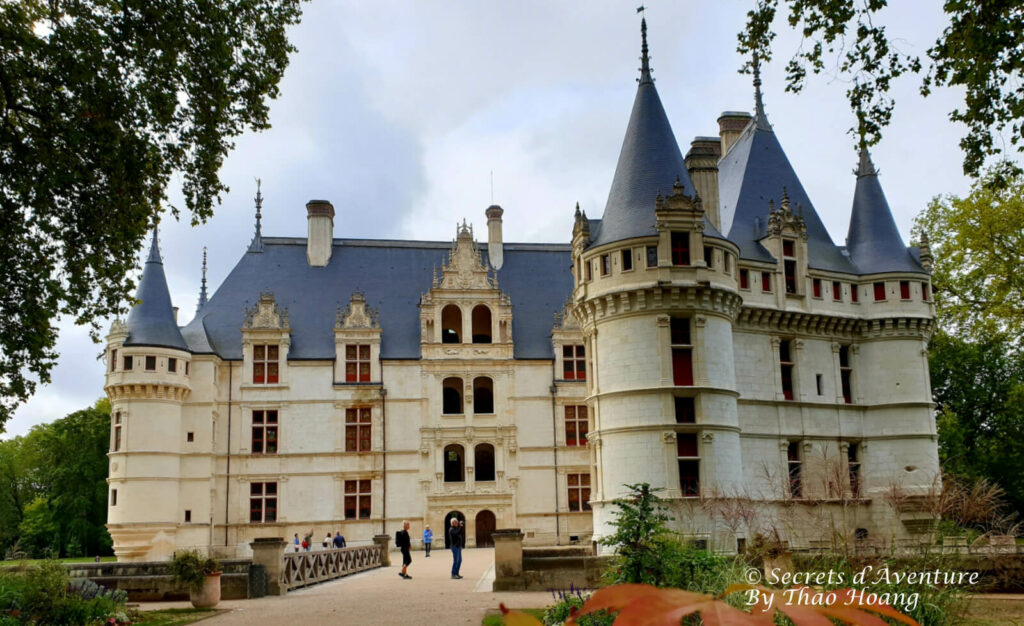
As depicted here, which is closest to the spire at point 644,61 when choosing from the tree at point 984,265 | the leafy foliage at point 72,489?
the tree at point 984,265

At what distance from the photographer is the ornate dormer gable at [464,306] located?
39.2 meters

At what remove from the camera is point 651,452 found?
24844mm

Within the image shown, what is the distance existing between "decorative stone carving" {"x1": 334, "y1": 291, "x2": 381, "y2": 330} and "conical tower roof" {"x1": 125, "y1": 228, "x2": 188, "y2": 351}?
20.3 feet

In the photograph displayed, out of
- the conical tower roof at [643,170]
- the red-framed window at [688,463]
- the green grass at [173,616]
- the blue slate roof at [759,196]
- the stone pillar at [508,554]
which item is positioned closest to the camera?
the green grass at [173,616]

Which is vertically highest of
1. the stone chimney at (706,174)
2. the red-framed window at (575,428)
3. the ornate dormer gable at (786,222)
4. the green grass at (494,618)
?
the stone chimney at (706,174)

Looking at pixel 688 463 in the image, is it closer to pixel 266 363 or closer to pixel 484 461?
pixel 484 461

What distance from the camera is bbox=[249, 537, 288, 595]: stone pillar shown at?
19.5m

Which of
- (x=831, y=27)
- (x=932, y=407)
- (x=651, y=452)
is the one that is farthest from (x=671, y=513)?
(x=831, y=27)

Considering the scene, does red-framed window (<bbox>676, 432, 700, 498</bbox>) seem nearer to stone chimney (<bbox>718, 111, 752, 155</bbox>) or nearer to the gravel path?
the gravel path

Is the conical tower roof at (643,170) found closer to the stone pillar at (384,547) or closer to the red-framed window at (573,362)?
the stone pillar at (384,547)

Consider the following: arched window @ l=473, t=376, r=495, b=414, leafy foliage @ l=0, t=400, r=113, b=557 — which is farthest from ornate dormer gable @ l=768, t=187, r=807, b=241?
leafy foliage @ l=0, t=400, r=113, b=557

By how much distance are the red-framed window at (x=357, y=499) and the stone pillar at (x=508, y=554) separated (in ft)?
64.7

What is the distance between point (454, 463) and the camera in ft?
133

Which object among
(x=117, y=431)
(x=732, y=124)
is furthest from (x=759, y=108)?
(x=117, y=431)
